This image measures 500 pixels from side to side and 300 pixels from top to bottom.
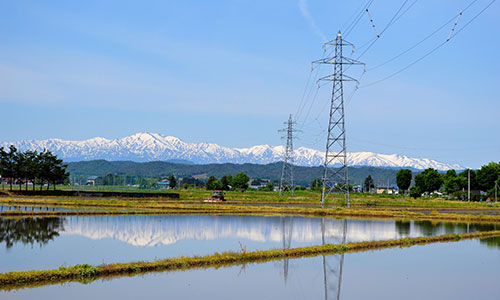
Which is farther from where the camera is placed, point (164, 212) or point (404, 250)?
point (164, 212)

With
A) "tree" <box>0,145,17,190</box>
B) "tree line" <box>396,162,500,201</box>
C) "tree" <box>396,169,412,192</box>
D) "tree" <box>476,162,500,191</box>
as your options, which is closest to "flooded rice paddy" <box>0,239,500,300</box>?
"tree" <box>0,145,17,190</box>

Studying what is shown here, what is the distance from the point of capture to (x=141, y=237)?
2562 centimetres

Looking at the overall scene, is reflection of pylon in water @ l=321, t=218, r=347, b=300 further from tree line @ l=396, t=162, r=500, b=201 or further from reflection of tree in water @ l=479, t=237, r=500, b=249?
tree line @ l=396, t=162, r=500, b=201

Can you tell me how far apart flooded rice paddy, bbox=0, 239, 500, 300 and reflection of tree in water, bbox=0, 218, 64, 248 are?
9.07m

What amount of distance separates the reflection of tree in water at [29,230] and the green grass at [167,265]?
7122 millimetres

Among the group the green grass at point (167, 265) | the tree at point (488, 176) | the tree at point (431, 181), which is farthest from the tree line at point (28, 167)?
the tree at point (431, 181)

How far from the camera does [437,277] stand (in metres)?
17.9

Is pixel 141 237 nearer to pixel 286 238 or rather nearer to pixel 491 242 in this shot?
pixel 286 238

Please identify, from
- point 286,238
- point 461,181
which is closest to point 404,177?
point 461,181

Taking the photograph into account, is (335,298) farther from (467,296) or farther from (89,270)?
(89,270)

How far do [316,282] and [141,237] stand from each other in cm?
1194

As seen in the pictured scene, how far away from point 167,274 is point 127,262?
2023 millimetres

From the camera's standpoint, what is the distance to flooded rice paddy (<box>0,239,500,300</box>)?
1424 cm

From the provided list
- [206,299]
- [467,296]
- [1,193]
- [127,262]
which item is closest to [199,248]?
[127,262]
